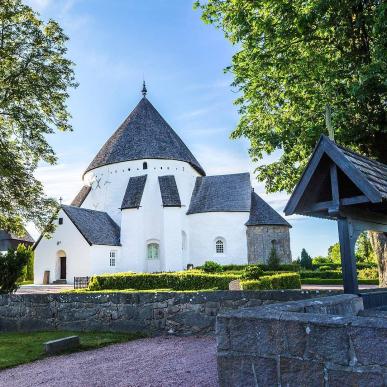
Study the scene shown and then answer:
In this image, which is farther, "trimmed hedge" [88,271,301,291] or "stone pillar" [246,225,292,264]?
"stone pillar" [246,225,292,264]

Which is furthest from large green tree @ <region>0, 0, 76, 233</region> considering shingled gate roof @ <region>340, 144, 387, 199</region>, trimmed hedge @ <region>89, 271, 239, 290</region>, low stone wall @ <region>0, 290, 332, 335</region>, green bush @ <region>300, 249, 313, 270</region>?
green bush @ <region>300, 249, 313, 270</region>

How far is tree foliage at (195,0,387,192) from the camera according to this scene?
1032 centimetres

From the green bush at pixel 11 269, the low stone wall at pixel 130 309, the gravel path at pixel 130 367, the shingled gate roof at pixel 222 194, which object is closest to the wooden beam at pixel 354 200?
the low stone wall at pixel 130 309

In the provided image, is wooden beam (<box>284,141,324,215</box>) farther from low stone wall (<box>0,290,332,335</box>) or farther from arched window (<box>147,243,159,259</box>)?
arched window (<box>147,243,159,259</box>)

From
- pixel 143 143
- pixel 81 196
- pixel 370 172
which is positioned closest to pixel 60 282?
pixel 81 196

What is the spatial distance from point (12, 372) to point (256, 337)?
15.9 ft

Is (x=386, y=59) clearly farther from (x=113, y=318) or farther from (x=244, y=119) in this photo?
(x=113, y=318)

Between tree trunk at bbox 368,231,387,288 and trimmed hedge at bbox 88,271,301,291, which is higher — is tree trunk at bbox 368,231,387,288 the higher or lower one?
the higher one

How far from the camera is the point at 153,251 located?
34.3 m

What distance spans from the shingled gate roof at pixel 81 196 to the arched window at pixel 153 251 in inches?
370

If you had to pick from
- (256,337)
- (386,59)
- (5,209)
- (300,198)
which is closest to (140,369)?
(256,337)

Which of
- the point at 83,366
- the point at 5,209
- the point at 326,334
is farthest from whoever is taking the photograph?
the point at 5,209

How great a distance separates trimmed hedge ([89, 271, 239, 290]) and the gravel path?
10019mm

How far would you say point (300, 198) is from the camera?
237 inches
